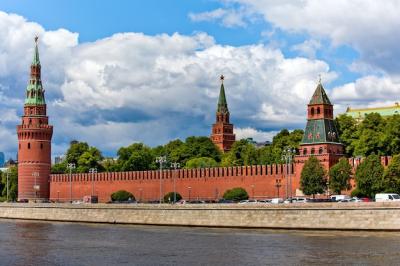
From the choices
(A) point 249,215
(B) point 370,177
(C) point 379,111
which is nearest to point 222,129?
(C) point 379,111

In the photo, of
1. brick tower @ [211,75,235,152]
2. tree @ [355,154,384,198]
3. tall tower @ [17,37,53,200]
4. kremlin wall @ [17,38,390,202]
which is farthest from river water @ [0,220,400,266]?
brick tower @ [211,75,235,152]

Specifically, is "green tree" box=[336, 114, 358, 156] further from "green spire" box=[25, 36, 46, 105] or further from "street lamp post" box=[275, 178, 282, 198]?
"green spire" box=[25, 36, 46, 105]

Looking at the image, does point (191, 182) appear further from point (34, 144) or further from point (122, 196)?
point (34, 144)

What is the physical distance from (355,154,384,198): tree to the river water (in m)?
16.6

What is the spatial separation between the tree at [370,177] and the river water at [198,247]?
16.6 meters

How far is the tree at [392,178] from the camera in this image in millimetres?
75438

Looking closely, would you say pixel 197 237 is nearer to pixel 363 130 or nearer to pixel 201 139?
pixel 363 130

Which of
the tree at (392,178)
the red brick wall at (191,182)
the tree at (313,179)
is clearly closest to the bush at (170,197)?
the red brick wall at (191,182)

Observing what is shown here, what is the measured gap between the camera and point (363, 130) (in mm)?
94188

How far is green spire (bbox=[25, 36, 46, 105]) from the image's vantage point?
4601 inches

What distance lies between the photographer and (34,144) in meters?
115

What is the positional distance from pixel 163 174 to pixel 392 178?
35305 mm

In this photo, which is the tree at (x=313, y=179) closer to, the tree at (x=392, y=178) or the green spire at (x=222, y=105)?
the tree at (x=392, y=178)

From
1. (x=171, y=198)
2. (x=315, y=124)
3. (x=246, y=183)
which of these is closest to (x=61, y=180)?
(x=171, y=198)
